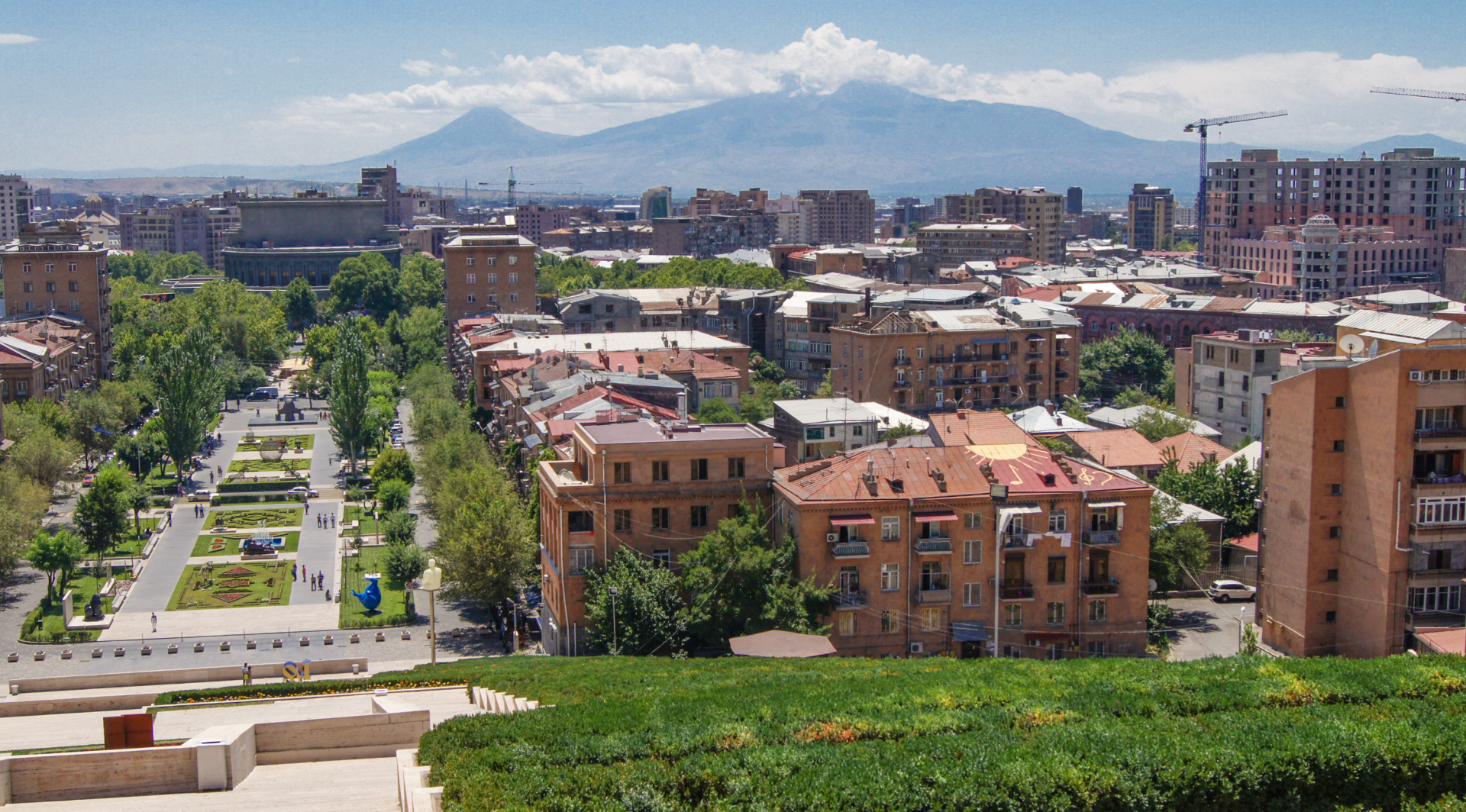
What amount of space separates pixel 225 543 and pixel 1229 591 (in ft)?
139

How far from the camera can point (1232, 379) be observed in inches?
2837

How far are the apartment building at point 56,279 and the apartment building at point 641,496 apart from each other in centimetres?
7230

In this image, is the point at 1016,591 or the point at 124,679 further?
the point at 1016,591

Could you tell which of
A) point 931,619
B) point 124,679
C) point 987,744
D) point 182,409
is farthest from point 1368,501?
point 182,409

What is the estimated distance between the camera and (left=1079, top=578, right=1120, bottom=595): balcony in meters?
40.5

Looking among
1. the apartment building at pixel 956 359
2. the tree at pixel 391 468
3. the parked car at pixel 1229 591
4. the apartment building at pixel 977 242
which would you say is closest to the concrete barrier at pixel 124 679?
the tree at pixel 391 468

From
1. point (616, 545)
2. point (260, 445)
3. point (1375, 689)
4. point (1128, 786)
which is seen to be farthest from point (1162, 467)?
point (260, 445)

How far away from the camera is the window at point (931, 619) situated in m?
39.4

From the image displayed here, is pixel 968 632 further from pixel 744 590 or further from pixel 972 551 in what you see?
pixel 744 590

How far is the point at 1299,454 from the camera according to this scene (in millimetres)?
41281

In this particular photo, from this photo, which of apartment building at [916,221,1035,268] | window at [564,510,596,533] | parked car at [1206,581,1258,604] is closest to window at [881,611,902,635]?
window at [564,510,596,533]

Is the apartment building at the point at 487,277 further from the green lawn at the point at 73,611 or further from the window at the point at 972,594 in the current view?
the window at the point at 972,594

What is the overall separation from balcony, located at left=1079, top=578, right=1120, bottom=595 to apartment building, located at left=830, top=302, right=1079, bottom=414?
38.2 m

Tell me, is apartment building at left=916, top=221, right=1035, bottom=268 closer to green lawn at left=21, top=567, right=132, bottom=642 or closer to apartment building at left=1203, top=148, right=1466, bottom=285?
apartment building at left=1203, top=148, right=1466, bottom=285
